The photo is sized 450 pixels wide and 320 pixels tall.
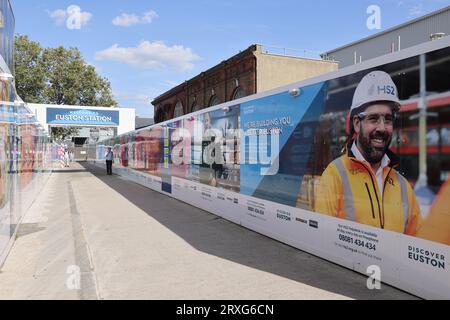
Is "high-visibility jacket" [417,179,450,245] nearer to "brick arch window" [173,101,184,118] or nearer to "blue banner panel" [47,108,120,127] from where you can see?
"blue banner panel" [47,108,120,127]

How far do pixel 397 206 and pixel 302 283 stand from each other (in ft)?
4.51

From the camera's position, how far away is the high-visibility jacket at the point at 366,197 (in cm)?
429

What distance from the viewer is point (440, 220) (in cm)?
386

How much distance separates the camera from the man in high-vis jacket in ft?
14.3

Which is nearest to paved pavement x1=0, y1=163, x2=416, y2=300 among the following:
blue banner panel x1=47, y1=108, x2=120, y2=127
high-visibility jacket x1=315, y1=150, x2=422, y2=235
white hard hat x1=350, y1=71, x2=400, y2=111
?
high-visibility jacket x1=315, y1=150, x2=422, y2=235

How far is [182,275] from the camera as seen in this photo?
4891 mm

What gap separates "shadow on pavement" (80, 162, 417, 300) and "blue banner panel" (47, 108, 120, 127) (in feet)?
63.9

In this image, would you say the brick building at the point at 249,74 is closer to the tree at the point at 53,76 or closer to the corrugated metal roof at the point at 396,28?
the corrugated metal roof at the point at 396,28

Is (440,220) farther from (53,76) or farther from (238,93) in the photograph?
(53,76)

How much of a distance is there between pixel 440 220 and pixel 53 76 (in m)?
48.4
